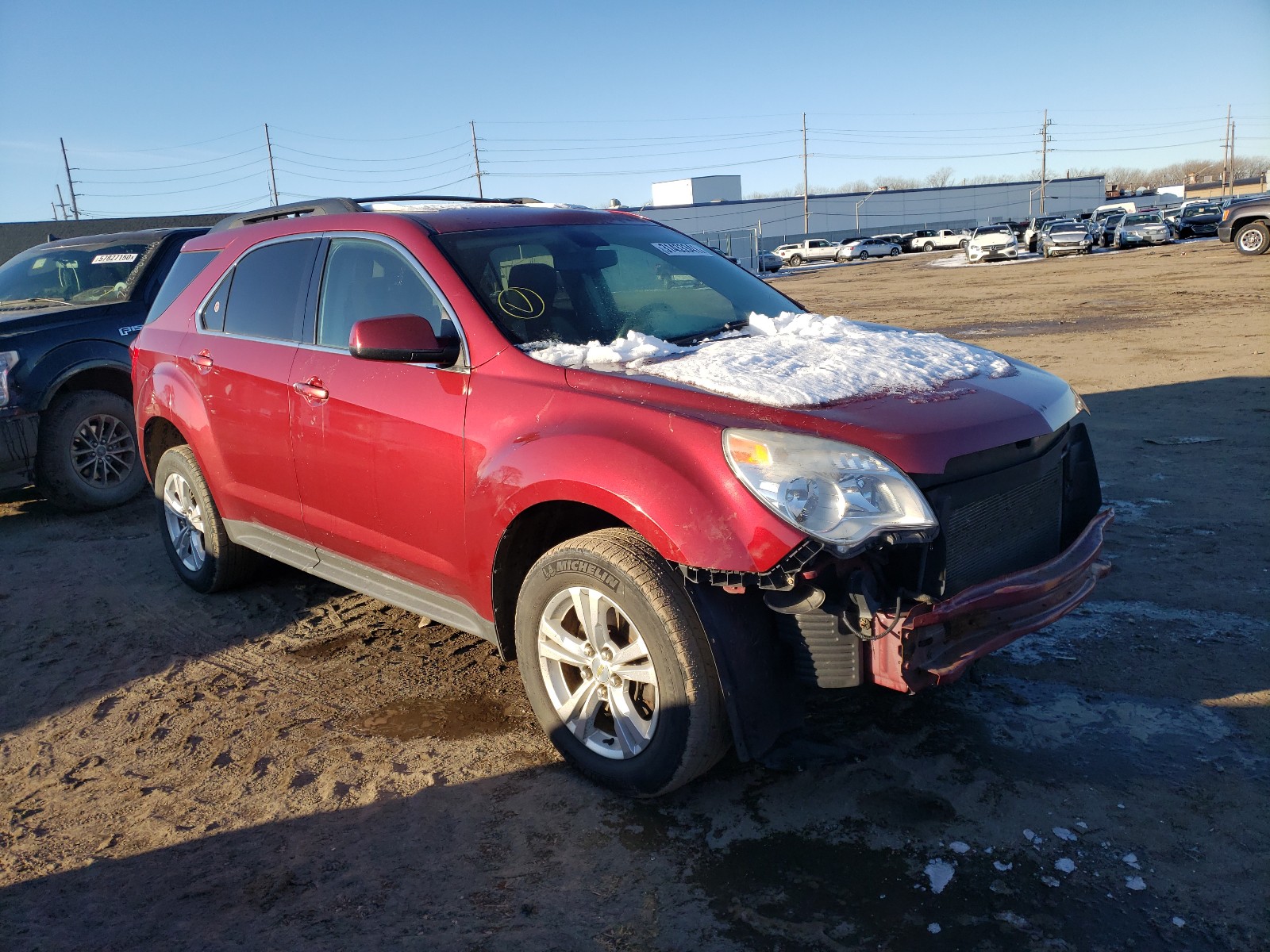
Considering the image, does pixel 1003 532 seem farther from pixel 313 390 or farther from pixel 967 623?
pixel 313 390

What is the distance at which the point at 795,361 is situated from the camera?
3.45 m

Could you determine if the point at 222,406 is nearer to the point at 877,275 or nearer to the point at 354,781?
the point at 354,781

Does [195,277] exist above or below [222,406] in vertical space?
above

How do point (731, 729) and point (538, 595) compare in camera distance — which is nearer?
point (731, 729)

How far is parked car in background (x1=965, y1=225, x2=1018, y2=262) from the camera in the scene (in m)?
39.3

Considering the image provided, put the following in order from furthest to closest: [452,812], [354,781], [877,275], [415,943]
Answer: [877,275]
[354,781]
[452,812]
[415,943]

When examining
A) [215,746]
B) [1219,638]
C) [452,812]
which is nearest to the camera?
[452,812]

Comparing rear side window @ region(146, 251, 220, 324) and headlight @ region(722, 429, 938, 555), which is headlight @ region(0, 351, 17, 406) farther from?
headlight @ region(722, 429, 938, 555)

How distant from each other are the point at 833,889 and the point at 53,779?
2821 millimetres

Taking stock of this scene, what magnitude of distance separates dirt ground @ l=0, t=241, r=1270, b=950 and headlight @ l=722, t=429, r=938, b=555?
959 millimetres

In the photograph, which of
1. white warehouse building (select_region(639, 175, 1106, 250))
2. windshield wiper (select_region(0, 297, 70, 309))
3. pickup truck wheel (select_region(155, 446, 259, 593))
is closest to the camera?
pickup truck wheel (select_region(155, 446, 259, 593))

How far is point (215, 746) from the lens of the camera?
3764 mm

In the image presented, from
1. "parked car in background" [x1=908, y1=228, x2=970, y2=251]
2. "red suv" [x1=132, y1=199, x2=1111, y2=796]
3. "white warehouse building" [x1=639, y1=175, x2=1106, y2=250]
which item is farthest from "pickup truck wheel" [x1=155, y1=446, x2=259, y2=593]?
"white warehouse building" [x1=639, y1=175, x2=1106, y2=250]

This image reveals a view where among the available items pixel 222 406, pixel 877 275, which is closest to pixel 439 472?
pixel 222 406
